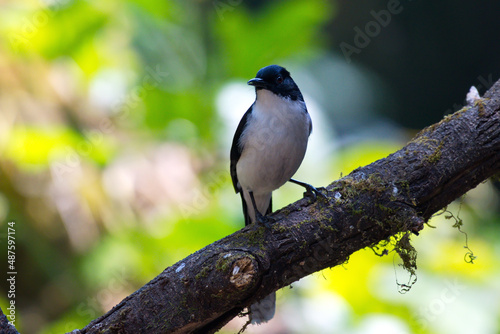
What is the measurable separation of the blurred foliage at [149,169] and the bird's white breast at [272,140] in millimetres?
911

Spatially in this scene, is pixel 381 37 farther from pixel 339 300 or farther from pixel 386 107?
A: pixel 339 300

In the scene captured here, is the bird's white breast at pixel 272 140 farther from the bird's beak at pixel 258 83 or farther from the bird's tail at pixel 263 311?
the bird's tail at pixel 263 311

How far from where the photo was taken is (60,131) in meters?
4.42

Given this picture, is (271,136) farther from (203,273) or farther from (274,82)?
(203,273)

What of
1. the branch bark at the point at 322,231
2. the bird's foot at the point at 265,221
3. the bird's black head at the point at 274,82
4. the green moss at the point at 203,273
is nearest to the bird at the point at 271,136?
the bird's black head at the point at 274,82

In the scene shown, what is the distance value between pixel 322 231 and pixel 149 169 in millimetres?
3474

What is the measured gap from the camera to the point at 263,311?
313 cm

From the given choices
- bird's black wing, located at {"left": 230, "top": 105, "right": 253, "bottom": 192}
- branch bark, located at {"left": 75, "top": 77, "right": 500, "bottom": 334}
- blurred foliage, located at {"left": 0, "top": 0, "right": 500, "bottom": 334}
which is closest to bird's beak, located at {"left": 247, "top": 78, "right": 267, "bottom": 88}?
bird's black wing, located at {"left": 230, "top": 105, "right": 253, "bottom": 192}

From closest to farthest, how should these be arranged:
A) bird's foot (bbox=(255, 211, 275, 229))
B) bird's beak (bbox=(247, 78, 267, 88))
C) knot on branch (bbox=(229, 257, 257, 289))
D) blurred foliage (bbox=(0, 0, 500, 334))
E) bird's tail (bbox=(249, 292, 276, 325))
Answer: knot on branch (bbox=(229, 257, 257, 289))
bird's foot (bbox=(255, 211, 275, 229))
bird's tail (bbox=(249, 292, 276, 325))
bird's beak (bbox=(247, 78, 267, 88))
blurred foliage (bbox=(0, 0, 500, 334))

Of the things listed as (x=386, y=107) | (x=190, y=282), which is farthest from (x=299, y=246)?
(x=386, y=107)

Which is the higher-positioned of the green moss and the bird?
the bird

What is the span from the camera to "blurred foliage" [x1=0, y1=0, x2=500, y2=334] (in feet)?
13.3

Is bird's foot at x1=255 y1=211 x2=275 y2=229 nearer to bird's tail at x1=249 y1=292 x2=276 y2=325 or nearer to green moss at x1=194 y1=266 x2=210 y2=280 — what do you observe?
green moss at x1=194 y1=266 x2=210 y2=280

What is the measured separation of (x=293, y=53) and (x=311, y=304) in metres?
2.31
